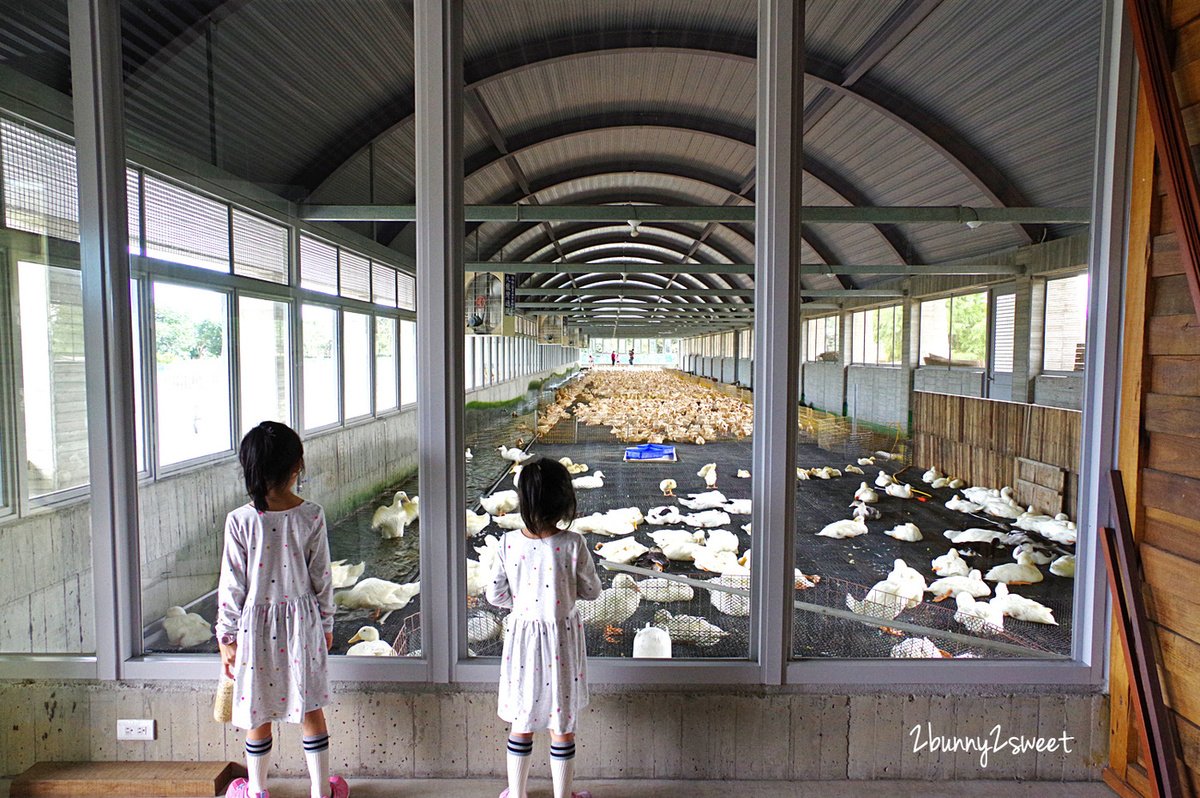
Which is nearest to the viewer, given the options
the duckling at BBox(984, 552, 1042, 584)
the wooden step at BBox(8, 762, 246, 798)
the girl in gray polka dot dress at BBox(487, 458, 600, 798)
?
the girl in gray polka dot dress at BBox(487, 458, 600, 798)

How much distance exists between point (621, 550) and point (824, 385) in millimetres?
1445

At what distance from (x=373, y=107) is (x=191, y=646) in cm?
233

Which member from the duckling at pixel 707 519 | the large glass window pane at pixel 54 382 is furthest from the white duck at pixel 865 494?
the large glass window pane at pixel 54 382

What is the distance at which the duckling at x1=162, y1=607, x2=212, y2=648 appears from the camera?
6.98ft

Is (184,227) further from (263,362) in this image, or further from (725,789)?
(725,789)

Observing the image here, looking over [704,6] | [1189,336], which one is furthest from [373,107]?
[1189,336]

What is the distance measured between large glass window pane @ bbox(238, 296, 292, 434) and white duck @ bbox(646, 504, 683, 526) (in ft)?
7.75

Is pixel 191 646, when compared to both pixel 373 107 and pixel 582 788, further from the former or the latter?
pixel 373 107

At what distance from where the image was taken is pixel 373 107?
241 cm

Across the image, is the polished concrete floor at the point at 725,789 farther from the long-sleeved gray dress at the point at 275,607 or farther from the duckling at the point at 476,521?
the duckling at the point at 476,521

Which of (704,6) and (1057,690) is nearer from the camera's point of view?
(1057,690)

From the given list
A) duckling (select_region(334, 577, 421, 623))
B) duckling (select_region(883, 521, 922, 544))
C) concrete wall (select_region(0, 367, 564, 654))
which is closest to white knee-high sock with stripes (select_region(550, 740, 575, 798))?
duckling (select_region(334, 577, 421, 623))

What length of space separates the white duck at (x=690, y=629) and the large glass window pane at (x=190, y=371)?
1.94 m

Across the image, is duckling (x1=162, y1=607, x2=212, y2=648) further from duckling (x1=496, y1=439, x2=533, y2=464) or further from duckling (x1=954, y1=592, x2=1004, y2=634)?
duckling (x1=954, y1=592, x2=1004, y2=634)
